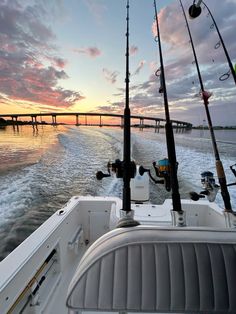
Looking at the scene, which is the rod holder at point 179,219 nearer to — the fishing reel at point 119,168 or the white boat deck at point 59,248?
the white boat deck at point 59,248

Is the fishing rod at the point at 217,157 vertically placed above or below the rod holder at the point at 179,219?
above

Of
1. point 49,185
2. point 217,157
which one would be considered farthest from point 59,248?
point 49,185

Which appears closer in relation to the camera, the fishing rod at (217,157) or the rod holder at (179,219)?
the rod holder at (179,219)

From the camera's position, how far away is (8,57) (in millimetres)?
8758

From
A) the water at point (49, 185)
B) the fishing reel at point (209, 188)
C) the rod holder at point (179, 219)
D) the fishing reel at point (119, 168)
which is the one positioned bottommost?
the water at point (49, 185)

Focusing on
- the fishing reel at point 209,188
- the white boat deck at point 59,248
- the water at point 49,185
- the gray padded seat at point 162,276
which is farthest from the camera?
the water at point 49,185

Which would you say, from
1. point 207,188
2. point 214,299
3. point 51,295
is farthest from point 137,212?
point 214,299

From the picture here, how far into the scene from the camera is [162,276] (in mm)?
542

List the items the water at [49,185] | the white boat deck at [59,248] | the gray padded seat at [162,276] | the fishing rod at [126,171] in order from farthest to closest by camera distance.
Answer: the water at [49,185]
the fishing rod at [126,171]
the white boat deck at [59,248]
the gray padded seat at [162,276]

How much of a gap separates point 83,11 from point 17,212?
11.0ft

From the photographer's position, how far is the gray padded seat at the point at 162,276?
0.53 meters

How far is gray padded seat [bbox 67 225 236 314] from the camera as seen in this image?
53 cm

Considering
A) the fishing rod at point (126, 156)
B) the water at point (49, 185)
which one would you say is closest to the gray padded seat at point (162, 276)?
the fishing rod at point (126, 156)

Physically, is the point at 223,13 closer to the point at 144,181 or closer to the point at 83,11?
the point at 144,181
